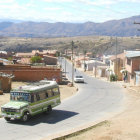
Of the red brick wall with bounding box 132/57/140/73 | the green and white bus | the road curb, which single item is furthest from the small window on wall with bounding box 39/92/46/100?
the red brick wall with bounding box 132/57/140/73

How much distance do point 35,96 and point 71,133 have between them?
4.90m

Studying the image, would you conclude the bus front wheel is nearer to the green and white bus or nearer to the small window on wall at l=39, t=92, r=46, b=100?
the green and white bus

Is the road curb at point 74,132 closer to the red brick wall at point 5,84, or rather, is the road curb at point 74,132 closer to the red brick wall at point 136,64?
the red brick wall at point 5,84

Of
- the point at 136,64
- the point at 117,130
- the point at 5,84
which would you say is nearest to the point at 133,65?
the point at 136,64

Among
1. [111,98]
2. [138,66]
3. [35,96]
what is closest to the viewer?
[35,96]

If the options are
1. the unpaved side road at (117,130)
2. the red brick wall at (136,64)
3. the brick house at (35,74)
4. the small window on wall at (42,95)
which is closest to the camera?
the unpaved side road at (117,130)

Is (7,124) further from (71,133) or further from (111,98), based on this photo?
(111,98)

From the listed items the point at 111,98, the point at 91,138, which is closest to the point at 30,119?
the point at 91,138

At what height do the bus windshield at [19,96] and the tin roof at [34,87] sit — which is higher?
the tin roof at [34,87]

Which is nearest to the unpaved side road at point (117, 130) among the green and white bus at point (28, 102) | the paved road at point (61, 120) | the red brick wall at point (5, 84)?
the paved road at point (61, 120)

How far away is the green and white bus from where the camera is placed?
1986 centimetres

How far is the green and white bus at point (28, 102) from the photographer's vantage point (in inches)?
782

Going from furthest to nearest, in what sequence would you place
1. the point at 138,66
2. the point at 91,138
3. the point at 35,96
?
the point at 138,66, the point at 35,96, the point at 91,138

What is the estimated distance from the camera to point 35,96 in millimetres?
21078
